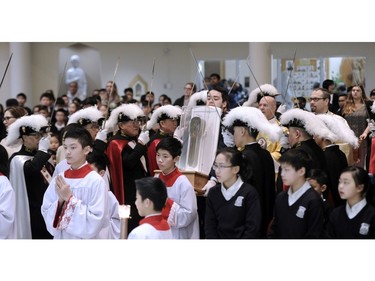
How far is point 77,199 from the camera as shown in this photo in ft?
17.4

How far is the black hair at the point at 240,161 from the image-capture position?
18.4 feet

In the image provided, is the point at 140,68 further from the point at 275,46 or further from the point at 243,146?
the point at 243,146

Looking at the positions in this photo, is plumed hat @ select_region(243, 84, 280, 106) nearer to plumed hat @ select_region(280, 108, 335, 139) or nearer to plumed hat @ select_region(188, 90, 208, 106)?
plumed hat @ select_region(188, 90, 208, 106)

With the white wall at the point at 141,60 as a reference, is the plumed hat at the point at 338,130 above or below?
below

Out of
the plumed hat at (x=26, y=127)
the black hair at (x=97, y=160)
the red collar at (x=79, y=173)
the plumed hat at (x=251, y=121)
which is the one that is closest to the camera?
the red collar at (x=79, y=173)

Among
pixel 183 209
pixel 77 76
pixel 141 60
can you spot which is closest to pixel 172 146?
pixel 183 209

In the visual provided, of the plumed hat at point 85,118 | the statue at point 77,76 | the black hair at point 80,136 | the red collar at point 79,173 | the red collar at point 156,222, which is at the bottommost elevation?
the red collar at point 156,222

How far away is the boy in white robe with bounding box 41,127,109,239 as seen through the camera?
5.25 m

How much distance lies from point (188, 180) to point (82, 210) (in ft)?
3.64

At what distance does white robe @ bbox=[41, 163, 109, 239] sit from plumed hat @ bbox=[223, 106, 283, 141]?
1.32 meters

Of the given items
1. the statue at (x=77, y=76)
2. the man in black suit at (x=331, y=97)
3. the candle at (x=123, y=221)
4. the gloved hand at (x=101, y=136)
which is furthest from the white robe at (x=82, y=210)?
the statue at (x=77, y=76)

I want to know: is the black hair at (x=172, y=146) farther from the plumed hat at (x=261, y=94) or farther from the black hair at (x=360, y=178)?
the plumed hat at (x=261, y=94)

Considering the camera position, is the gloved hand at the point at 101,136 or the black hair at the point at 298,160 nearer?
the black hair at the point at 298,160

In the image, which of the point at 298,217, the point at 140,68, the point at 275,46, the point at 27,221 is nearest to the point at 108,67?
the point at 140,68
